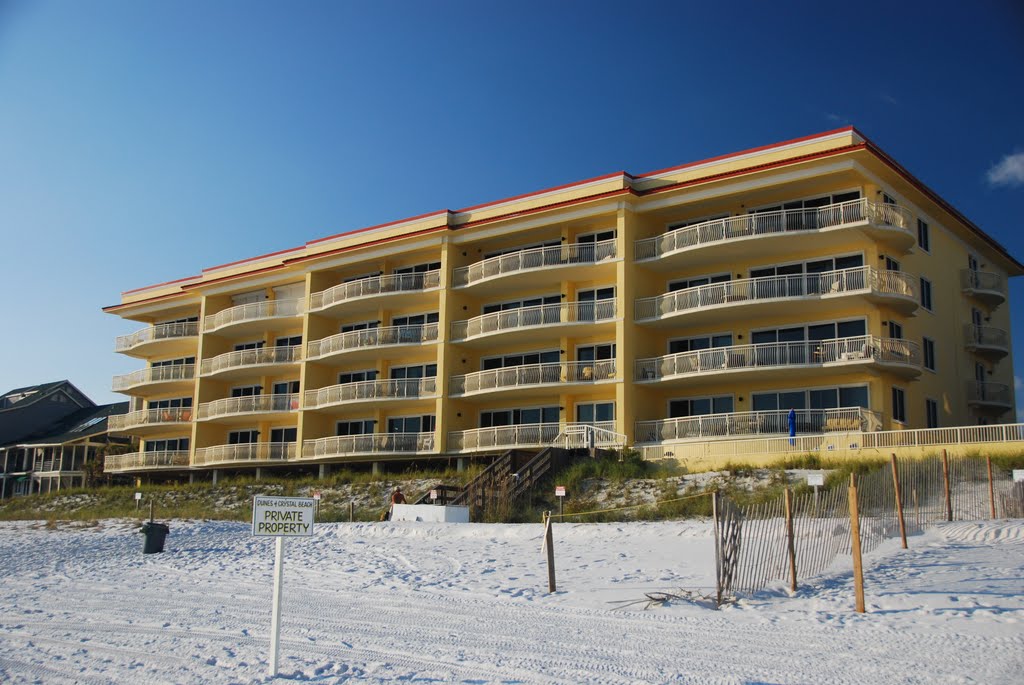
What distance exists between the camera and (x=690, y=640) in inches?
436

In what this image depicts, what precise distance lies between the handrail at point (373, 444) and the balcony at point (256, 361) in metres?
4.94

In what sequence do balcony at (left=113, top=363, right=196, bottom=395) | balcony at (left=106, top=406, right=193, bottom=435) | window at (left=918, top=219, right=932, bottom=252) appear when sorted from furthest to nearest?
1. balcony at (left=113, top=363, right=196, bottom=395)
2. balcony at (left=106, top=406, right=193, bottom=435)
3. window at (left=918, top=219, right=932, bottom=252)

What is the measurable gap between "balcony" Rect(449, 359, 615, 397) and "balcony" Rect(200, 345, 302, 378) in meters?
11.0

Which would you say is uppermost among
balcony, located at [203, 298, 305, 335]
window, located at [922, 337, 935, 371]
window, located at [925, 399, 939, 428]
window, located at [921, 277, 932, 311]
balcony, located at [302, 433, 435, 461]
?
balcony, located at [203, 298, 305, 335]

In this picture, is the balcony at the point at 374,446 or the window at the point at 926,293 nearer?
the window at the point at 926,293

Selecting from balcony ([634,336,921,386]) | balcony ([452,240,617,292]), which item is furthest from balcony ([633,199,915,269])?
balcony ([634,336,921,386])

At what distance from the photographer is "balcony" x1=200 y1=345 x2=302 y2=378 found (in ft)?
147

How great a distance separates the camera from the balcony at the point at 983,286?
37.6m

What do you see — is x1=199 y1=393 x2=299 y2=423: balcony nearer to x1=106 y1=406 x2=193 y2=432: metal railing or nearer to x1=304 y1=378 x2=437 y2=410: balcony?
x1=304 y1=378 x2=437 y2=410: balcony

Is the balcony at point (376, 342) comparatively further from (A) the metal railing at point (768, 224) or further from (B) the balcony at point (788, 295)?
(B) the balcony at point (788, 295)

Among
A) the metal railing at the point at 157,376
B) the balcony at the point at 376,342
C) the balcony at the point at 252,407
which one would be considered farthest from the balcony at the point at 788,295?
the metal railing at the point at 157,376

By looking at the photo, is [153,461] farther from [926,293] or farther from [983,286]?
[983,286]

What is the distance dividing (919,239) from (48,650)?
105 ft

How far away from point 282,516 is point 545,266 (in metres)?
27.4
